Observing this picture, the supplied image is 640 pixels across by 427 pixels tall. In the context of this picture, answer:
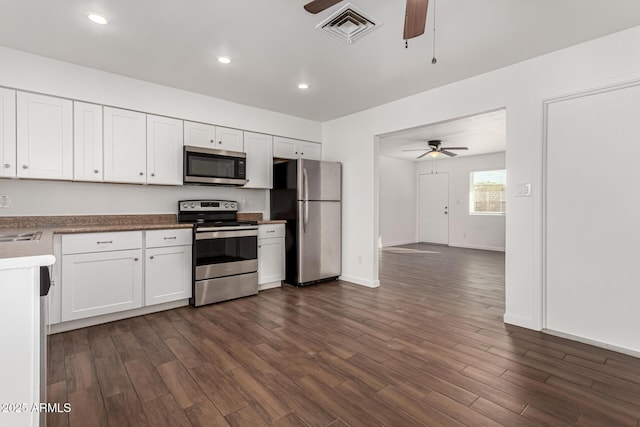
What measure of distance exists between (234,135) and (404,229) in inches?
249

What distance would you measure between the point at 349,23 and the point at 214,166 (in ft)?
7.85

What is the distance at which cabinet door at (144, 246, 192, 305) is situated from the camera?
326 cm

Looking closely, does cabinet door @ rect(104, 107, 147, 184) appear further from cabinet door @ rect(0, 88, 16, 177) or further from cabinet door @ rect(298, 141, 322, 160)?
cabinet door @ rect(298, 141, 322, 160)

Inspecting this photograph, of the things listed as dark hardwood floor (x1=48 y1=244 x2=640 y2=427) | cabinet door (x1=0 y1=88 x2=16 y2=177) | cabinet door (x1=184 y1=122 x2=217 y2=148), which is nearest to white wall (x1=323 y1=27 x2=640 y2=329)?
dark hardwood floor (x1=48 y1=244 x2=640 y2=427)

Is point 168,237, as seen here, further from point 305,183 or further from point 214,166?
point 305,183

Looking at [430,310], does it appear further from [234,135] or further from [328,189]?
[234,135]

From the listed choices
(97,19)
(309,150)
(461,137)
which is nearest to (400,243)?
(461,137)

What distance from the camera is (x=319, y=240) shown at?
454cm

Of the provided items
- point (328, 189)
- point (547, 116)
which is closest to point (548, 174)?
point (547, 116)

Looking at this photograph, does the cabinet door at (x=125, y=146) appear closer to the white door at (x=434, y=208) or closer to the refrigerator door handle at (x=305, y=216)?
the refrigerator door handle at (x=305, y=216)

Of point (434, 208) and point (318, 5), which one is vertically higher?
point (318, 5)

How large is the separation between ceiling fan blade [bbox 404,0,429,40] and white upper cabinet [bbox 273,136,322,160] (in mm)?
2981

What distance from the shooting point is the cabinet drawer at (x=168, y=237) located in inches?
128

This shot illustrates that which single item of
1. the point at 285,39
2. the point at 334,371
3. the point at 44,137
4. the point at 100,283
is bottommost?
the point at 334,371
